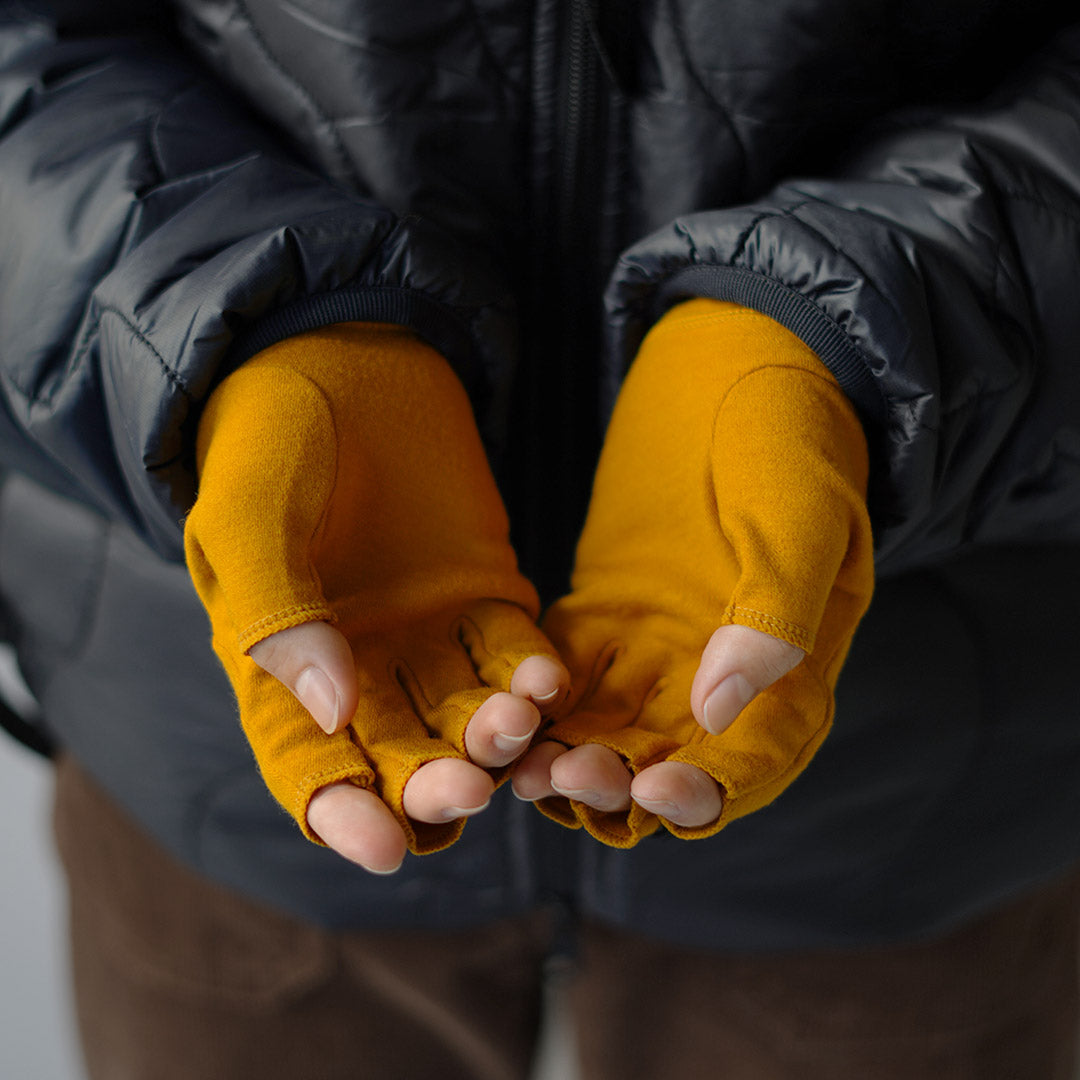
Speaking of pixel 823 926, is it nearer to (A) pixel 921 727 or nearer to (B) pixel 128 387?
(A) pixel 921 727

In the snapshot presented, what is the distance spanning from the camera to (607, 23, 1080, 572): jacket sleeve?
40 cm

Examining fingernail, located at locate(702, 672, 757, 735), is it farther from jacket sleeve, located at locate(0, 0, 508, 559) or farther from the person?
jacket sleeve, located at locate(0, 0, 508, 559)

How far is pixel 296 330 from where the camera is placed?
0.41m

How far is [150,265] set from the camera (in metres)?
0.41

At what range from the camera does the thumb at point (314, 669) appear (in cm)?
35

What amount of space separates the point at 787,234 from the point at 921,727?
262 mm

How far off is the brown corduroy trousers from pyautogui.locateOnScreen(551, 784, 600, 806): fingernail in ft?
0.97

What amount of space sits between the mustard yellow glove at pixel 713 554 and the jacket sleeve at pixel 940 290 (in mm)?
16

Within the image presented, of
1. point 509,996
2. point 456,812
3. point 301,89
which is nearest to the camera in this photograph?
point 456,812

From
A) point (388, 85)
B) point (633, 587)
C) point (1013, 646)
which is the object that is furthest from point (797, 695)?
point (388, 85)

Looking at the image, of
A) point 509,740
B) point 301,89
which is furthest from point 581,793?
point 301,89

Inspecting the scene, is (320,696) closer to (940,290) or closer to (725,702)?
(725,702)

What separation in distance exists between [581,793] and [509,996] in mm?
361

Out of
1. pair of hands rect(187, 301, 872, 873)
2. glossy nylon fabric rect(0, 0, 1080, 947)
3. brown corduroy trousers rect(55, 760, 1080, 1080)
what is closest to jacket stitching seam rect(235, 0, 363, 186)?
glossy nylon fabric rect(0, 0, 1080, 947)
